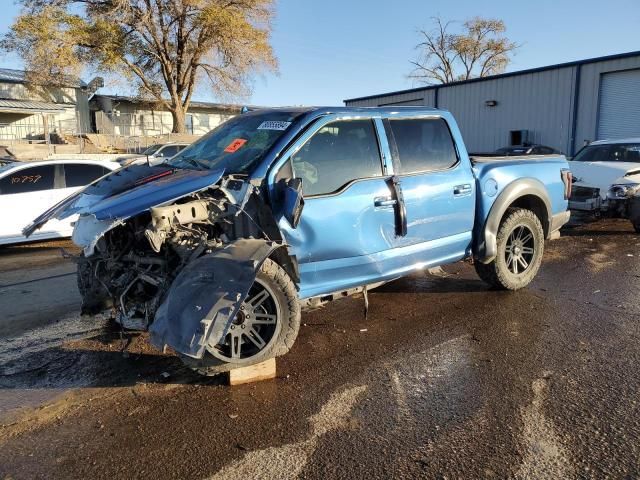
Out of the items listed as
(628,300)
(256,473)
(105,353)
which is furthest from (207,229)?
(628,300)

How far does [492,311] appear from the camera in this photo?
17.7ft

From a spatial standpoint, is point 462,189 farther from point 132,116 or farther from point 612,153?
point 132,116

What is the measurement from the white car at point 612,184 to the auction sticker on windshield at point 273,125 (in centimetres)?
734

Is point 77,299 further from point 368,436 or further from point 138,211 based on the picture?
point 368,436

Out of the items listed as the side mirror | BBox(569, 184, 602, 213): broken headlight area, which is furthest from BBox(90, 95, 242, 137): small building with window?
the side mirror

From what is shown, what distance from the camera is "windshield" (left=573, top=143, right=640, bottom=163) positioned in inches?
420

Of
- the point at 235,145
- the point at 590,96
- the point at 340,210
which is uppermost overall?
the point at 590,96

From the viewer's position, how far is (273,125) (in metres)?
4.45

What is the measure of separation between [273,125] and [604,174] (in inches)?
309

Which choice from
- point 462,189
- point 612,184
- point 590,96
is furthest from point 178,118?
point 462,189

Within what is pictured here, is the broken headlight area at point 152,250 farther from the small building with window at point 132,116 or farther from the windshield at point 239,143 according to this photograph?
the small building with window at point 132,116

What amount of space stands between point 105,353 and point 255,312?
4.99ft

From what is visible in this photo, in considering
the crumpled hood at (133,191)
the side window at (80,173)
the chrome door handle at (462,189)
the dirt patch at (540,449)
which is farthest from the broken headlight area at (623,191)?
the side window at (80,173)

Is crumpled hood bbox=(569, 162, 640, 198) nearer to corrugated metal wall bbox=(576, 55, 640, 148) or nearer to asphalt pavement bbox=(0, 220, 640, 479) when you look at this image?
asphalt pavement bbox=(0, 220, 640, 479)
